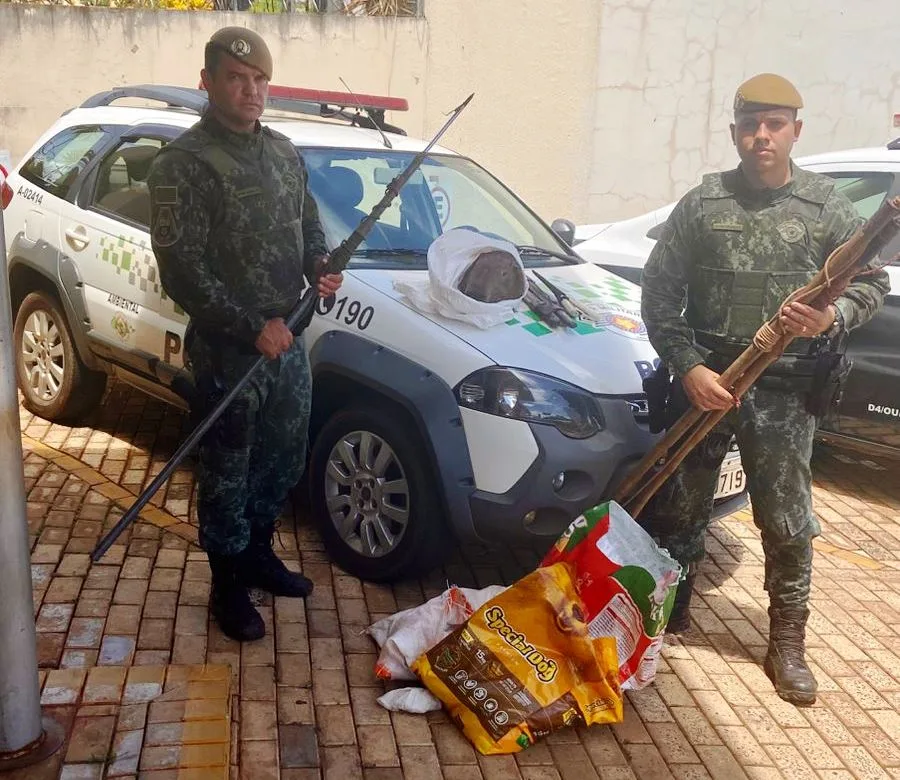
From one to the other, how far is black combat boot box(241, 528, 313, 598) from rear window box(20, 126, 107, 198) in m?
2.50

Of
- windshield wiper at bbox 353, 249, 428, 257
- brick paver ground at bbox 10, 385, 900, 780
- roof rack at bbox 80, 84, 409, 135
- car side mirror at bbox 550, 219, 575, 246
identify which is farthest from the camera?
car side mirror at bbox 550, 219, 575, 246

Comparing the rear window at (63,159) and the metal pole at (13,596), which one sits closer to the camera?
the metal pole at (13,596)

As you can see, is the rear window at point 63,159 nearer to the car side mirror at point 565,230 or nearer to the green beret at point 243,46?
the green beret at point 243,46

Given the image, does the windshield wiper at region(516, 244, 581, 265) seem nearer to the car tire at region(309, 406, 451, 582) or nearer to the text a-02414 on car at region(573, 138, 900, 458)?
the car tire at region(309, 406, 451, 582)

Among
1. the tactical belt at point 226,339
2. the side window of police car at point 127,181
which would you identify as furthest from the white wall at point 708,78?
the tactical belt at point 226,339

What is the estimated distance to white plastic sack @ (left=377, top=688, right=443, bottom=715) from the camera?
11.5 ft

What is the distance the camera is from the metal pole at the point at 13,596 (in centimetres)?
264

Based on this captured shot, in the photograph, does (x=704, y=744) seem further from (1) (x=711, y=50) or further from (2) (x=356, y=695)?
(1) (x=711, y=50)

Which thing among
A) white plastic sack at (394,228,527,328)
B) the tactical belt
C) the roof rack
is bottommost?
the tactical belt

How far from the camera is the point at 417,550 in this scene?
13.5ft

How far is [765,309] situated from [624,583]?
106cm

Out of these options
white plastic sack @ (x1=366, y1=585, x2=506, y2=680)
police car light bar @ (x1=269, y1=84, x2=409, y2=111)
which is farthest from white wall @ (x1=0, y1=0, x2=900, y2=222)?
white plastic sack @ (x1=366, y1=585, x2=506, y2=680)

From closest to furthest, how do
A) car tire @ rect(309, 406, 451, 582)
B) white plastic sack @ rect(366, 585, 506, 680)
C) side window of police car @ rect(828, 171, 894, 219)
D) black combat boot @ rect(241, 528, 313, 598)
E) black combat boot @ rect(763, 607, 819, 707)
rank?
1. white plastic sack @ rect(366, 585, 506, 680)
2. black combat boot @ rect(763, 607, 819, 707)
3. car tire @ rect(309, 406, 451, 582)
4. black combat boot @ rect(241, 528, 313, 598)
5. side window of police car @ rect(828, 171, 894, 219)

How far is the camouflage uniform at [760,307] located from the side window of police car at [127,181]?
102 inches
